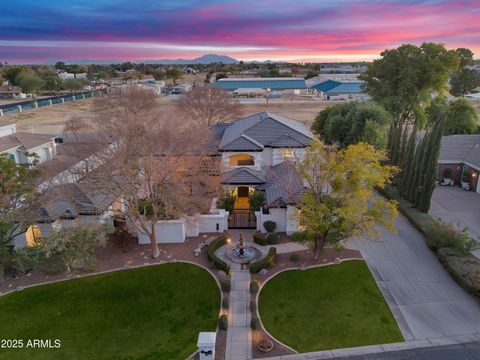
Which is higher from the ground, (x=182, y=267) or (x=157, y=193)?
(x=157, y=193)

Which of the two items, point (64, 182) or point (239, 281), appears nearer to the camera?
point (239, 281)

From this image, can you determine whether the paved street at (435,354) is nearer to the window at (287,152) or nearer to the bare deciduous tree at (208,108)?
the window at (287,152)

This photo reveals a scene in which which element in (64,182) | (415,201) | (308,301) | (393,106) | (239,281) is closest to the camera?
(308,301)

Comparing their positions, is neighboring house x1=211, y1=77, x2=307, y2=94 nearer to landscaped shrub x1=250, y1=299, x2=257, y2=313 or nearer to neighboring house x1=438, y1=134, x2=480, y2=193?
neighboring house x1=438, y1=134, x2=480, y2=193

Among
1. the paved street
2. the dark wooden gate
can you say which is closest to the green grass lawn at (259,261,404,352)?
the paved street

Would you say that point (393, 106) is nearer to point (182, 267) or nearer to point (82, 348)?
point (182, 267)

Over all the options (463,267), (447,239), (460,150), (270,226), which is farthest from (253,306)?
(460,150)

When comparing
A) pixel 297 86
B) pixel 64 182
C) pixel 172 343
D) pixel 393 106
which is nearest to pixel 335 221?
pixel 172 343
